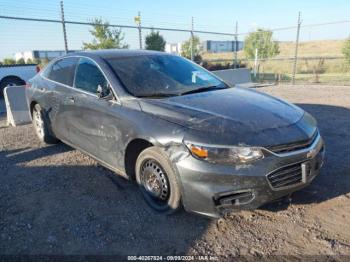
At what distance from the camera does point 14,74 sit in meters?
12.6

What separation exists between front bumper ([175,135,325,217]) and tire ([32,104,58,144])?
337 cm

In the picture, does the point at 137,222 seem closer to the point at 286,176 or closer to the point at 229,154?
the point at 229,154

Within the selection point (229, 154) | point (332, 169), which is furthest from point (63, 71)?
point (332, 169)

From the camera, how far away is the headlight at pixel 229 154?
282cm

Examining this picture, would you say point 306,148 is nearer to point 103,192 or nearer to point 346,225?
point 346,225

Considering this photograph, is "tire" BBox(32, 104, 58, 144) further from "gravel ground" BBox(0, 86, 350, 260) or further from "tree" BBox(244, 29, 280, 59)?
"tree" BBox(244, 29, 280, 59)

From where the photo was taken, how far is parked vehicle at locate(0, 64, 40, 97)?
1250 cm

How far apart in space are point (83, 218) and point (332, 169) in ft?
10.4

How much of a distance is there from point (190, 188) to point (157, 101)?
3.47 ft

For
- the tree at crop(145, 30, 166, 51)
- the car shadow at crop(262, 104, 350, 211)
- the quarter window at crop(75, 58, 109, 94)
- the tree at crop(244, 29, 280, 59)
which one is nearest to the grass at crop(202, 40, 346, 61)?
the tree at crop(244, 29, 280, 59)

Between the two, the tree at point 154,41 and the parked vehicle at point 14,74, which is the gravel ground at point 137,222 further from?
the tree at point 154,41

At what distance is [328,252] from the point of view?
2721 mm

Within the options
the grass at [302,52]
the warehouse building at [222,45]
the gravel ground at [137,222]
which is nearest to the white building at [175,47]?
the warehouse building at [222,45]

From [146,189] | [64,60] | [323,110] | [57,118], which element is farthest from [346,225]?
[323,110]
